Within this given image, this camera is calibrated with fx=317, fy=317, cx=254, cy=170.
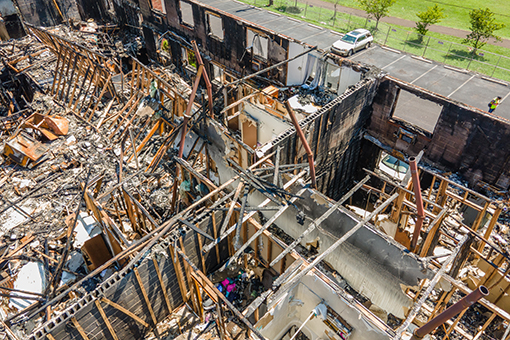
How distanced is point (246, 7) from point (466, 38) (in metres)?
19.6

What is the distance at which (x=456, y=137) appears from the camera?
13.1 m

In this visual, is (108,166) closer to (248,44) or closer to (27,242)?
(27,242)

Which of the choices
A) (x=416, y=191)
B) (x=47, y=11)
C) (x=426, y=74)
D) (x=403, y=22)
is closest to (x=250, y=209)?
(x=416, y=191)

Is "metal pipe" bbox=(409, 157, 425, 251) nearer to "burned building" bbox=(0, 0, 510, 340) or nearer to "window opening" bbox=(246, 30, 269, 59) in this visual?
"burned building" bbox=(0, 0, 510, 340)

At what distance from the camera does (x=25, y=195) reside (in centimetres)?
1286

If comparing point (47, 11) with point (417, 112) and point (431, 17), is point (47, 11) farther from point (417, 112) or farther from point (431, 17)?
point (431, 17)

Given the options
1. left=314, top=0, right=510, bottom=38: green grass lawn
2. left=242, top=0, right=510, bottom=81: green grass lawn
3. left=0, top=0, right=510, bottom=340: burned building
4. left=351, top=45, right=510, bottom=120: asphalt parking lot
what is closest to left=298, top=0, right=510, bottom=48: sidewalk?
left=314, top=0, right=510, bottom=38: green grass lawn

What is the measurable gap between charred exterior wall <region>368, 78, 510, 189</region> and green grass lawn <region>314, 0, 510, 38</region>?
24199mm

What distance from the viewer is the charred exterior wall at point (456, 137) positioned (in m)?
12.2

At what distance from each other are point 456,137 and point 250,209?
9.51 meters

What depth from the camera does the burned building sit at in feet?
29.0

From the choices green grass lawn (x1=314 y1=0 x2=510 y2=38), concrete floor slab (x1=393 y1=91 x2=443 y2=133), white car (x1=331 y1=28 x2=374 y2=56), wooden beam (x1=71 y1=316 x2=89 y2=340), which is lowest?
concrete floor slab (x1=393 y1=91 x2=443 y2=133)

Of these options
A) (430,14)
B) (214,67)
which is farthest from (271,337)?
(430,14)

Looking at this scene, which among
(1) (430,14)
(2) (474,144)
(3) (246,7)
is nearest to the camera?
(2) (474,144)
